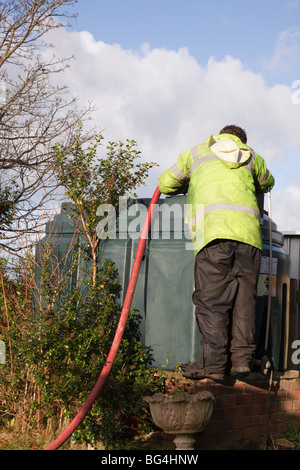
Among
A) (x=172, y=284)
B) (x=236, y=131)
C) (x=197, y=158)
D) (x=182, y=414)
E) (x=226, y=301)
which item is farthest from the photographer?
(x=172, y=284)

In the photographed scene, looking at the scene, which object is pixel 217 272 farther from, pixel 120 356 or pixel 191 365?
pixel 120 356

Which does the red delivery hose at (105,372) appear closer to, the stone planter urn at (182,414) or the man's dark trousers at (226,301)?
the stone planter urn at (182,414)

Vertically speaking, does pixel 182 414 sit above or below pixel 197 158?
below

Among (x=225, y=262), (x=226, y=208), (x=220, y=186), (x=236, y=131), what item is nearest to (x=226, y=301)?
(x=225, y=262)

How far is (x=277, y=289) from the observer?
5719 millimetres

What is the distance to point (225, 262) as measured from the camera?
14.0 feet

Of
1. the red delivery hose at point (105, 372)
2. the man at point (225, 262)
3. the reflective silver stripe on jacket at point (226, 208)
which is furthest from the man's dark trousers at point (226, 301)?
the red delivery hose at point (105, 372)

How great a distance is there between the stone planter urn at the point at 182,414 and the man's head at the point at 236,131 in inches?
82.8

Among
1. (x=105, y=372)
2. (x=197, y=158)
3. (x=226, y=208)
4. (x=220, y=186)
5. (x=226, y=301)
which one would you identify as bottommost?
(x=105, y=372)

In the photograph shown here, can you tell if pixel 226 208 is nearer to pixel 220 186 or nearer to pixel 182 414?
pixel 220 186

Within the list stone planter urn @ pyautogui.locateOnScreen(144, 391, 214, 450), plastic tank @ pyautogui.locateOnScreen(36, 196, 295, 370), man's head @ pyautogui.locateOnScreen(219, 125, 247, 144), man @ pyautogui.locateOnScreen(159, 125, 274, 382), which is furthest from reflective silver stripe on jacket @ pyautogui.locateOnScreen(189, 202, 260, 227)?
stone planter urn @ pyautogui.locateOnScreen(144, 391, 214, 450)

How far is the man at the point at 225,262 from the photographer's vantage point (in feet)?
13.9

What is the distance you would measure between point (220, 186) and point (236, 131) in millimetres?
741
